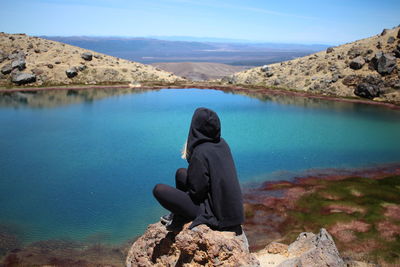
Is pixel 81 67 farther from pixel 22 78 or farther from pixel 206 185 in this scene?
pixel 206 185

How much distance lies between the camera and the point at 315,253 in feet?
32.5

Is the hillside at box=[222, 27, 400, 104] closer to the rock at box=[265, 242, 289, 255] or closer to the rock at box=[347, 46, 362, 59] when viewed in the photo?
the rock at box=[347, 46, 362, 59]

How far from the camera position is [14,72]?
75125mm

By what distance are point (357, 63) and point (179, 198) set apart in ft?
237

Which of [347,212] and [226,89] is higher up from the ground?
[226,89]

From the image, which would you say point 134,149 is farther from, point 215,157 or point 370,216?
point 215,157

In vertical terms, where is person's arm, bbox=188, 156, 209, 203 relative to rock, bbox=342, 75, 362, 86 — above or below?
below

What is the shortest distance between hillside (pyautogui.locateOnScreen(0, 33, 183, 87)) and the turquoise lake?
2010cm

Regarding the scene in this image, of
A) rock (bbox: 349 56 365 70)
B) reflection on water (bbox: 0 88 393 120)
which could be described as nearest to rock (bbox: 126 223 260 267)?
reflection on water (bbox: 0 88 393 120)

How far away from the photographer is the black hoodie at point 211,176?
24.2 feet

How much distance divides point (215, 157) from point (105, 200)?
1591 centimetres

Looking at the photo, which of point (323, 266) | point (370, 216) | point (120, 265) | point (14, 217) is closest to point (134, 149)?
point (14, 217)

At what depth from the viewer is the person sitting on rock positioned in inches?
291

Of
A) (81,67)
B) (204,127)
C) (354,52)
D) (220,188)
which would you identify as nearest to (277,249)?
(220,188)
